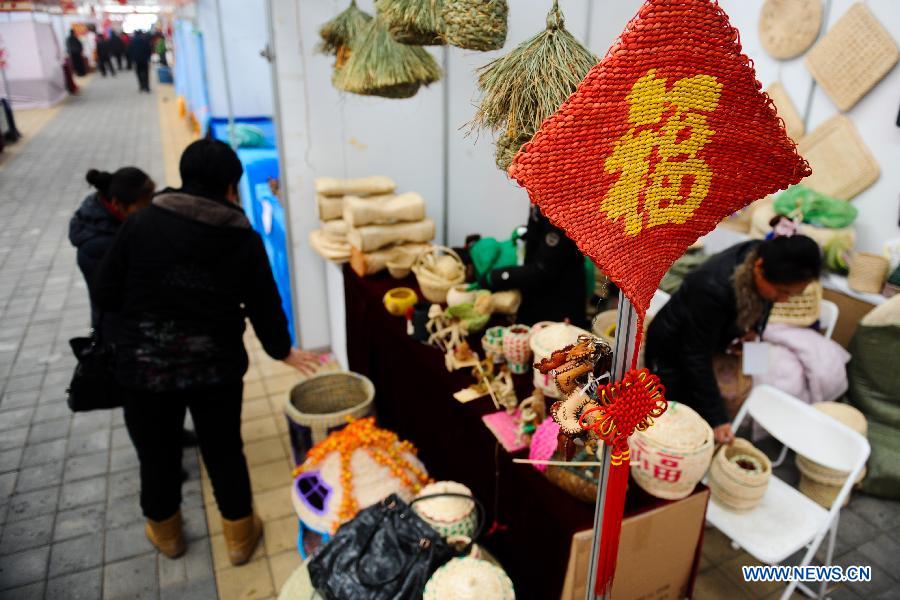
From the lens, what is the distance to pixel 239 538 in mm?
2713

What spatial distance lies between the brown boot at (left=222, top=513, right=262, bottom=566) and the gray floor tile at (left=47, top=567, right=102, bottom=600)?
1.85ft

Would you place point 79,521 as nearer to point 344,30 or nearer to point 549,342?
point 549,342

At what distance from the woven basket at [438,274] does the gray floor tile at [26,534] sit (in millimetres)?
2249

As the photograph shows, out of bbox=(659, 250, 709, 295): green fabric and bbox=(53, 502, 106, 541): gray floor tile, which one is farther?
bbox=(659, 250, 709, 295): green fabric

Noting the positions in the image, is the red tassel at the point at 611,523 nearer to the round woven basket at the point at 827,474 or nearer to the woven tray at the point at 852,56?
the round woven basket at the point at 827,474

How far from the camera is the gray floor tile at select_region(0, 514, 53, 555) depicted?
282 cm

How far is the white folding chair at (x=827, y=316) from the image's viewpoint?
12.3ft

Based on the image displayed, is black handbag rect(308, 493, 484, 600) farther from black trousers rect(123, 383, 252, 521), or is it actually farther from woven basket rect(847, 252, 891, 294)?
woven basket rect(847, 252, 891, 294)

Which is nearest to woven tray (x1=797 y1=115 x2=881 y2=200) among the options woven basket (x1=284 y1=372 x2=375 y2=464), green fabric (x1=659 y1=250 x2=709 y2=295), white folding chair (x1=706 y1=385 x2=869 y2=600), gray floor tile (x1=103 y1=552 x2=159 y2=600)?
green fabric (x1=659 y1=250 x2=709 y2=295)

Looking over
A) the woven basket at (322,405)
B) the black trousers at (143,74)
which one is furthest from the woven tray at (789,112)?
the black trousers at (143,74)

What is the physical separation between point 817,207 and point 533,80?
157 inches

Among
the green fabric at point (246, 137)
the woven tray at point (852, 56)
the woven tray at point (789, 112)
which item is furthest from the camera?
the green fabric at point (246, 137)

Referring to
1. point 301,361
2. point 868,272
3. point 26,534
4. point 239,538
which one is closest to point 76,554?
point 26,534

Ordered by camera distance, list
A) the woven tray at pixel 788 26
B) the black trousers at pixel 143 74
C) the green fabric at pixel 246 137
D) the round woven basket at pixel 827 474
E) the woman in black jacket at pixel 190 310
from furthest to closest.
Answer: the black trousers at pixel 143 74, the green fabric at pixel 246 137, the woven tray at pixel 788 26, the round woven basket at pixel 827 474, the woman in black jacket at pixel 190 310
